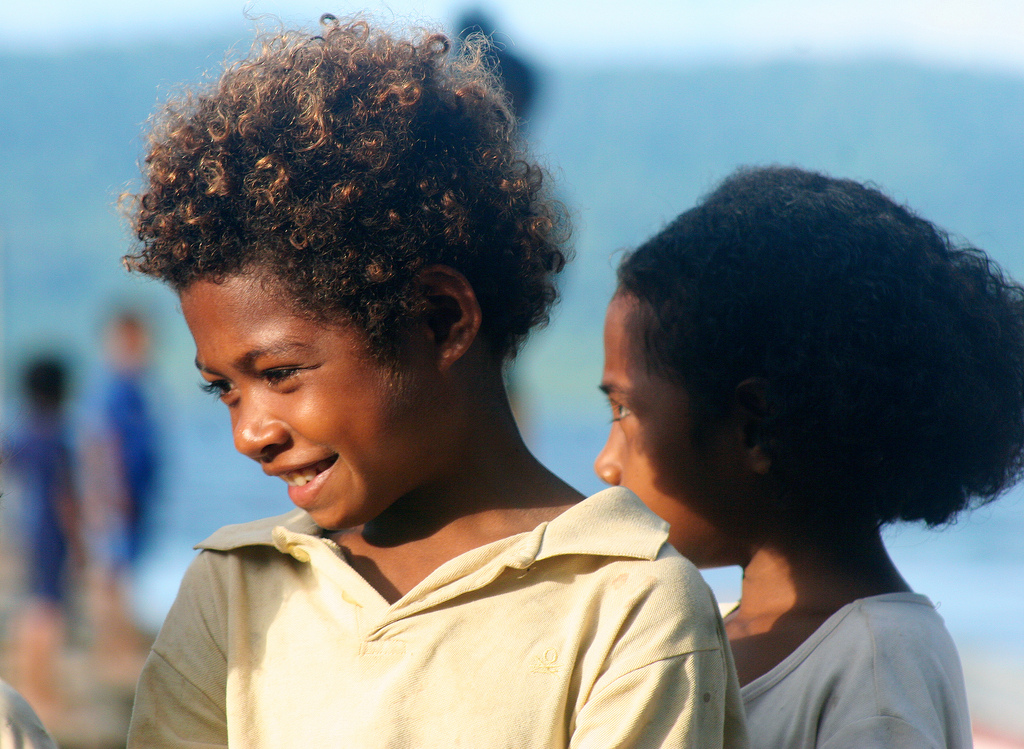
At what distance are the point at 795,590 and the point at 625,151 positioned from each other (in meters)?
33.5

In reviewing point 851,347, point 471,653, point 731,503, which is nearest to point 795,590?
point 731,503

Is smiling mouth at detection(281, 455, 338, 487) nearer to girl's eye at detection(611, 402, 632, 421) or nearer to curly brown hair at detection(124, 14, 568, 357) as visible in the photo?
curly brown hair at detection(124, 14, 568, 357)

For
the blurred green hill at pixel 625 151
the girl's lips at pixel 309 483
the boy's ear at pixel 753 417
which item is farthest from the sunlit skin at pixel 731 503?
the blurred green hill at pixel 625 151

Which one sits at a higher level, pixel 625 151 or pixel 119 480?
pixel 625 151

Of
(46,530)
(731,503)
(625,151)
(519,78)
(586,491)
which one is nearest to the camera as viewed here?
(731,503)

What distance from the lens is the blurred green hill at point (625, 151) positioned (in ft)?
96.3

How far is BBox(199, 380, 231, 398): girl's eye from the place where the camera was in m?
1.49

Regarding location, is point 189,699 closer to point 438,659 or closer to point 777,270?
point 438,659

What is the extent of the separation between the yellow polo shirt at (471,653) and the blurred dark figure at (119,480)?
4.45 meters

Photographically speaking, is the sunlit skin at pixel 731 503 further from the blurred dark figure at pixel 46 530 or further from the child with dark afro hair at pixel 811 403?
the blurred dark figure at pixel 46 530

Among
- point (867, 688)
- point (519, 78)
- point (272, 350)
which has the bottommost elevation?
point (867, 688)

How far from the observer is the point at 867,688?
155 centimetres

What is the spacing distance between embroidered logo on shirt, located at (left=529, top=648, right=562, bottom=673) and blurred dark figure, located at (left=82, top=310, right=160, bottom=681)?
4.84 metres

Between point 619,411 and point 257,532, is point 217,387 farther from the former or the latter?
point 619,411
